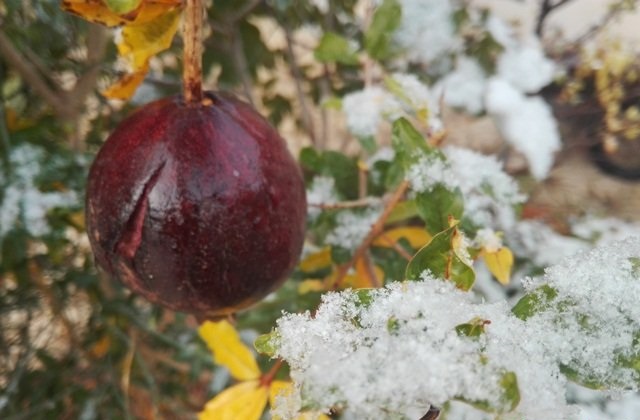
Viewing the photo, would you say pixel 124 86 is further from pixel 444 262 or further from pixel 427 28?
pixel 427 28

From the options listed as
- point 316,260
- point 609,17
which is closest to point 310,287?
point 316,260

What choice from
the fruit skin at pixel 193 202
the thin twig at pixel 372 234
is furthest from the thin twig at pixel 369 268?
the fruit skin at pixel 193 202

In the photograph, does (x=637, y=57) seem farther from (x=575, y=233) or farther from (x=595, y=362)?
(x=595, y=362)

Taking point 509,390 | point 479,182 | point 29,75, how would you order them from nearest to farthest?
1. point 509,390
2. point 479,182
3. point 29,75

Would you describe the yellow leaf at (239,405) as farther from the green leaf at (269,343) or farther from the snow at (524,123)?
the snow at (524,123)

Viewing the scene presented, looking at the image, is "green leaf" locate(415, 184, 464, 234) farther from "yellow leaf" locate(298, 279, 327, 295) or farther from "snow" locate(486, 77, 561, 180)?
"snow" locate(486, 77, 561, 180)
